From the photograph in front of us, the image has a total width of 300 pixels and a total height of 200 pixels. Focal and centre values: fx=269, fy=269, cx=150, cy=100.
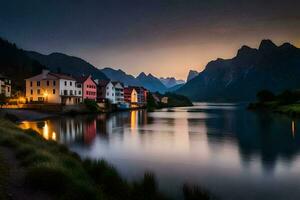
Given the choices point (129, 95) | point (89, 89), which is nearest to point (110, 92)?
point (89, 89)

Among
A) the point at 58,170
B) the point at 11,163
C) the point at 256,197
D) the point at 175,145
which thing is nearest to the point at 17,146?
the point at 11,163

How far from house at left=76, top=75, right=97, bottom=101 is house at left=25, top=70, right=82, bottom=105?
8201 mm

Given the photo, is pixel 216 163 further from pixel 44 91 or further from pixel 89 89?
pixel 89 89

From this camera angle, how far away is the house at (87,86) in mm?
100562

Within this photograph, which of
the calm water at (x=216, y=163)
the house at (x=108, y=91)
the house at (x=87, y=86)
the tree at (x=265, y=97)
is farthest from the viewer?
the tree at (x=265, y=97)

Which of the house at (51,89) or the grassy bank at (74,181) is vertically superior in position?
the house at (51,89)

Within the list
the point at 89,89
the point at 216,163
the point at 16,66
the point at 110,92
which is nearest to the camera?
the point at 216,163

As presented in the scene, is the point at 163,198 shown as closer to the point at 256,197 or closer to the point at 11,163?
the point at 256,197

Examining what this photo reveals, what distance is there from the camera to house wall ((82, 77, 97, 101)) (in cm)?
10206

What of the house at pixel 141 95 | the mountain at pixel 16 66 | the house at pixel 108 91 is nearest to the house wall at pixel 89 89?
the house at pixel 108 91

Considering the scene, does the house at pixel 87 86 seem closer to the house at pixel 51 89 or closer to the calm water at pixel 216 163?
the house at pixel 51 89

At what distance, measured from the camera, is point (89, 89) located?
346 ft

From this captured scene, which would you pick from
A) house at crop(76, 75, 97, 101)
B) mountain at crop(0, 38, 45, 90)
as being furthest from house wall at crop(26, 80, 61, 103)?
mountain at crop(0, 38, 45, 90)

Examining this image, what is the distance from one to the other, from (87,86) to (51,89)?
746 inches
